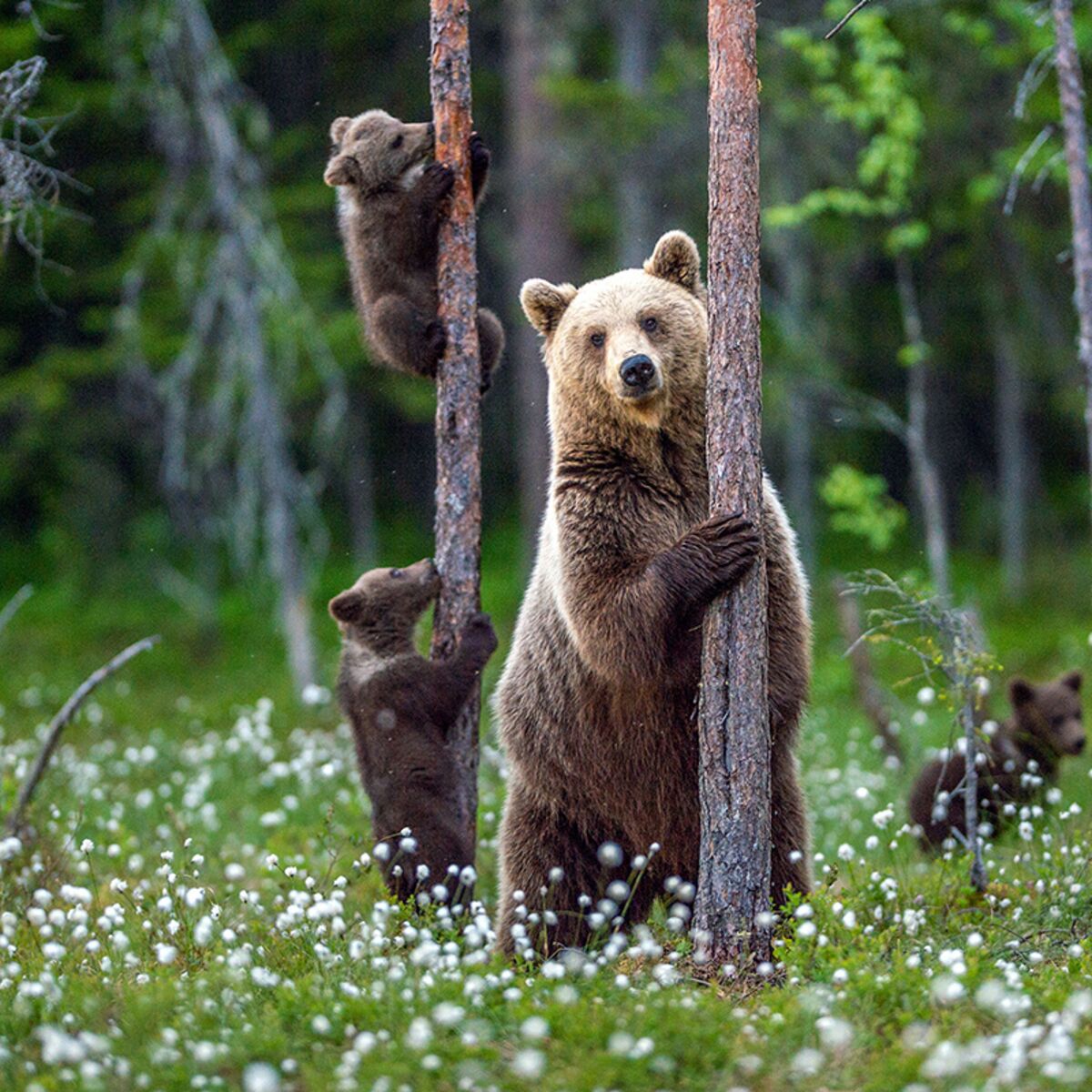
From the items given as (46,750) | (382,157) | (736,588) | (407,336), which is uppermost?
(382,157)

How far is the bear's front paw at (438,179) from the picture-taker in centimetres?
667

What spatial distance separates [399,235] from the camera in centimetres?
712

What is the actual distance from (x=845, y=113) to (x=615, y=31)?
952 cm

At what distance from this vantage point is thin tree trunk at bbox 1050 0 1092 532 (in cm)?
724

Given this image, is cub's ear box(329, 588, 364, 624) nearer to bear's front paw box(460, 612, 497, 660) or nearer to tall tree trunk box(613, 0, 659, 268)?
bear's front paw box(460, 612, 497, 660)

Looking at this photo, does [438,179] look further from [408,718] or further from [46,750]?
[46,750]

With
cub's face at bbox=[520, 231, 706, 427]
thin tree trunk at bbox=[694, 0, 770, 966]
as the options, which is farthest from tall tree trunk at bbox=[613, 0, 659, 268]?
thin tree trunk at bbox=[694, 0, 770, 966]

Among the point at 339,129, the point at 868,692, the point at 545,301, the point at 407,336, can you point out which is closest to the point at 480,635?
the point at 407,336

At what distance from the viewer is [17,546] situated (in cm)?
2439

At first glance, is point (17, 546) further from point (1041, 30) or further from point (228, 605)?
point (1041, 30)

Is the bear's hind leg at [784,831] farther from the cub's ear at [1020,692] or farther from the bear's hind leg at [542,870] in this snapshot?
the cub's ear at [1020,692]

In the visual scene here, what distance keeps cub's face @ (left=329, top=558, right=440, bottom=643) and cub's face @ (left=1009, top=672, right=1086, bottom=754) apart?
13.8ft

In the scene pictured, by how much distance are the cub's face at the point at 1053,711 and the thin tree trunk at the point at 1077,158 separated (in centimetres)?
250

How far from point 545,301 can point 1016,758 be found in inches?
169
